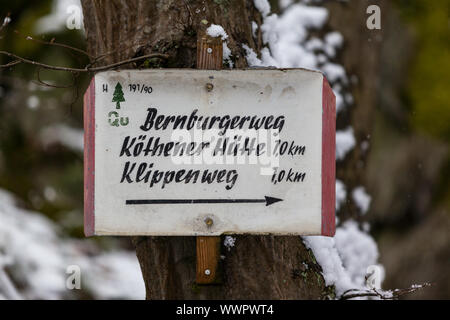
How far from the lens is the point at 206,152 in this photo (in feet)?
4.42

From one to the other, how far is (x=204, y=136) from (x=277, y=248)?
40cm

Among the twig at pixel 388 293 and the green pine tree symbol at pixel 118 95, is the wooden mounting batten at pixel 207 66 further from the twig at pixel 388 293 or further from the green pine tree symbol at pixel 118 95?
the twig at pixel 388 293

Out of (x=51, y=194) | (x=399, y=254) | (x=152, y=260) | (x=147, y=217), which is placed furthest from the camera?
(x=51, y=194)

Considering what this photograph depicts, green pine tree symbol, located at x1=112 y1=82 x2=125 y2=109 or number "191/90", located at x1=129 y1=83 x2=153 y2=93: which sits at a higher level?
number "191/90", located at x1=129 y1=83 x2=153 y2=93

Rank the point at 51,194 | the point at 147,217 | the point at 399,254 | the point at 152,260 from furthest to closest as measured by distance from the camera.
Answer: the point at 51,194 → the point at 399,254 → the point at 152,260 → the point at 147,217

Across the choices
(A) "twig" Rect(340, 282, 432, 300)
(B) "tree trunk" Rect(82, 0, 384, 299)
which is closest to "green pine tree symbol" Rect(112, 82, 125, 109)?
(B) "tree trunk" Rect(82, 0, 384, 299)

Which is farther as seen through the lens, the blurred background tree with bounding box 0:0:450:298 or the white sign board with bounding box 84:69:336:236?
the blurred background tree with bounding box 0:0:450:298

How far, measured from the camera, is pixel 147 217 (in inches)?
52.6

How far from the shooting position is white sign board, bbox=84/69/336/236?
134 cm

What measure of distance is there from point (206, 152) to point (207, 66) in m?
0.23

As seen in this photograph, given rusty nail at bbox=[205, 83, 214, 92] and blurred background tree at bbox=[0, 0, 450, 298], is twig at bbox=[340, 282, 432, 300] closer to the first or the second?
rusty nail at bbox=[205, 83, 214, 92]

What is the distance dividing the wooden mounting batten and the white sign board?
0.15 ft

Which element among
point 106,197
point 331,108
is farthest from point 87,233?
point 331,108
